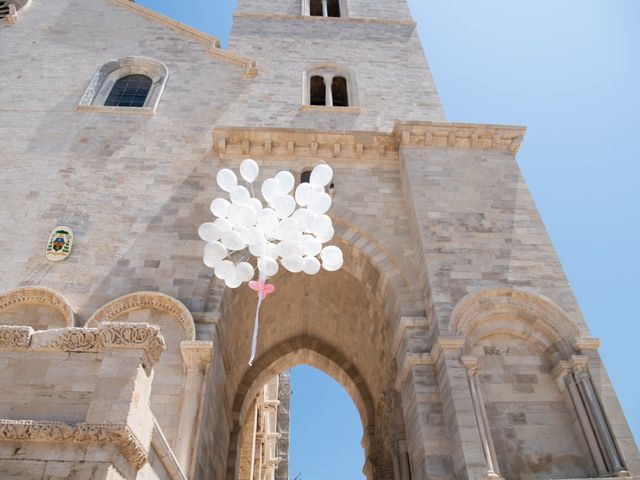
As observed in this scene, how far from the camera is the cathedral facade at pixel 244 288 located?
427 centimetres

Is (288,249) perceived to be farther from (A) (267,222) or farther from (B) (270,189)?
(B) (270,189)

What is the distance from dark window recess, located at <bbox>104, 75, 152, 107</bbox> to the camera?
12.8m

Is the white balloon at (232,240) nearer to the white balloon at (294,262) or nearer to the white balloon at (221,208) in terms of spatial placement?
the white balloon at (221,208)

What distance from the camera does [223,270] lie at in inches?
264

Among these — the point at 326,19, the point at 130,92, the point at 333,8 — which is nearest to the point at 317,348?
the point at 130,92

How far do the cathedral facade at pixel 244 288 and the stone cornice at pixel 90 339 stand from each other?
17 mm

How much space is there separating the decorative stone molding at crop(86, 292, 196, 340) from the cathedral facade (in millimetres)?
41

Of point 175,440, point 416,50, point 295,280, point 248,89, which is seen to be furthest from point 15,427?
point 416,50

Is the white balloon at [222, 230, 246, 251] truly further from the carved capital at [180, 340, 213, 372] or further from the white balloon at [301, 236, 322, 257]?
the carved capital at [180, 340, 213, 372]

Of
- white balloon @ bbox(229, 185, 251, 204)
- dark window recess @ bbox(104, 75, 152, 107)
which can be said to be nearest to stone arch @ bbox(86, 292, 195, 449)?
white balloon @ bbox(229, 185, 251, 204)

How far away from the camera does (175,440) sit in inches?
281

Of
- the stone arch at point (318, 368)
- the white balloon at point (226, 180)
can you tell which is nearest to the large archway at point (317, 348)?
the stone arch at point (318, 368)

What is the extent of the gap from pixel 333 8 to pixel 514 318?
561 inches

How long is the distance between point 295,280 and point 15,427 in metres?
7.95
